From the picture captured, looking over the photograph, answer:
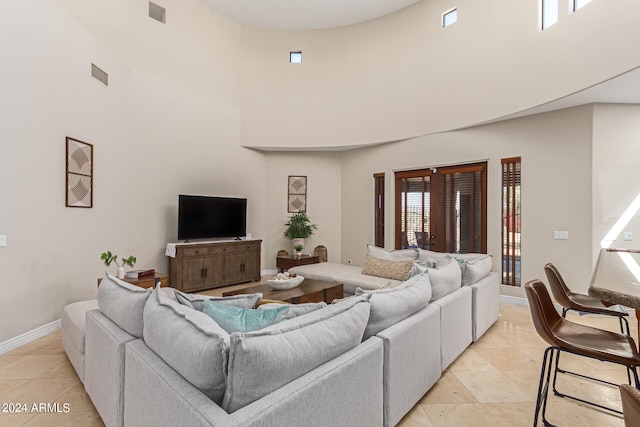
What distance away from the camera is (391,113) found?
6.21 metres

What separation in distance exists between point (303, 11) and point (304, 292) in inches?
218

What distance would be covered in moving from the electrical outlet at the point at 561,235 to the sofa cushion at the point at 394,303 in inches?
127

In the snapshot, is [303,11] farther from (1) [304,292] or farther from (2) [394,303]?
(2) [394,303]

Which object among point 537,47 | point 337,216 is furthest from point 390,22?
point 337,216

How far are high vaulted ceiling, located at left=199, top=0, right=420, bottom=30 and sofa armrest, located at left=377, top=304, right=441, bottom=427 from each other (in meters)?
5.88

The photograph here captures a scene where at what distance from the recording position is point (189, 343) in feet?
4.22

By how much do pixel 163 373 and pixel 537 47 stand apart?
536 centimetres

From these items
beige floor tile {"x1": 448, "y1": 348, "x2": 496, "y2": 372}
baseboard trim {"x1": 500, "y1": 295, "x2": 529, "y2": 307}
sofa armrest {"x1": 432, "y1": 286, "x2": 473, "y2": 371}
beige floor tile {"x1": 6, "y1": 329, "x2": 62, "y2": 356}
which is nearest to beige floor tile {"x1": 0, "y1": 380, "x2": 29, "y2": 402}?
beige floor tile {"x1": 6, "y1": 329, "x2": 62, "y2": 356}

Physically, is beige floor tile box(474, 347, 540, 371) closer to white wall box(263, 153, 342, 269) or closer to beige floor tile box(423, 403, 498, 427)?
beige floor tile box(423, 403, 498, 427)

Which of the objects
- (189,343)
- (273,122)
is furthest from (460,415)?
(273,122)

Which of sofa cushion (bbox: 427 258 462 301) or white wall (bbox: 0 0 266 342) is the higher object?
white wall (bbox: 0 0 266 342)

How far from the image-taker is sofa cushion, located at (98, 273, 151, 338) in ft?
5.77

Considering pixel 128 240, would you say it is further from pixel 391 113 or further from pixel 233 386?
pixel 391 113

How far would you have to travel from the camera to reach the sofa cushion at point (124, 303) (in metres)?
1.76
